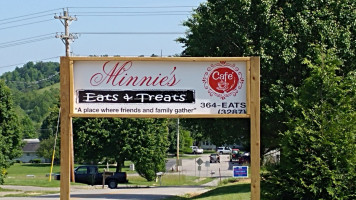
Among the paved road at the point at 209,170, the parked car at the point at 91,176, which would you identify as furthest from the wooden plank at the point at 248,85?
the paved road at the point at 209,170

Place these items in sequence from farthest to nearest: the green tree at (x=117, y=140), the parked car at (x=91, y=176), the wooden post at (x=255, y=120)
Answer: the green tree at (x=117, y=140), the parked car at (x=91, y=176), the wooden post at (x=255, y=120)

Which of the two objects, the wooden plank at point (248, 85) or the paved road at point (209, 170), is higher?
the wooden plank at point (248, 85)

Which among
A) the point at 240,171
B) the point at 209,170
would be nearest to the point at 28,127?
the point at 209,170

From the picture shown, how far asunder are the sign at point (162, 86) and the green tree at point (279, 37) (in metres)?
11.8

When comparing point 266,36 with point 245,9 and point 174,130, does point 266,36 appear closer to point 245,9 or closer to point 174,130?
point 245,9

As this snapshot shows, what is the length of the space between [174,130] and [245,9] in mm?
89004

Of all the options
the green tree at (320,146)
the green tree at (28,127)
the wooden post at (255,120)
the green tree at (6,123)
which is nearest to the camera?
the wooden post at (255,120)

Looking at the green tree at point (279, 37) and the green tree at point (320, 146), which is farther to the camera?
the green tree at point (279, 37)

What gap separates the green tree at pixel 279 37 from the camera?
25219 mm

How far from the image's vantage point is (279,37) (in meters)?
25.3

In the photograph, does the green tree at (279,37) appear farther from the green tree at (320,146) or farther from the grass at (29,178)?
the grass at (29,178)

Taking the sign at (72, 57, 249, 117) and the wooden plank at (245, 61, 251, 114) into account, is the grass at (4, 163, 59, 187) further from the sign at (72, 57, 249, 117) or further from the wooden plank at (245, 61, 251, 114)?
the wooden plank at (245, 61, 251, 114)

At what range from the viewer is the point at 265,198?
1488 cm

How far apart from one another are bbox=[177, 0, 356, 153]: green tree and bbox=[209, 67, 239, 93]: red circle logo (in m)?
11.8
